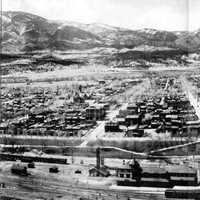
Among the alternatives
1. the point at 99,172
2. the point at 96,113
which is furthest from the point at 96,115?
the point at 99,172

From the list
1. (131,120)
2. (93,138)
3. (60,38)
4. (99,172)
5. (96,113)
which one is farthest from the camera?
(60,38)

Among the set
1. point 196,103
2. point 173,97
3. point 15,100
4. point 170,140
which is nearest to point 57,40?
point 15,100

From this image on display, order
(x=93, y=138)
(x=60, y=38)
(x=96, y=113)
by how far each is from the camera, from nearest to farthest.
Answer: (x=93, y=138)
(x=96, y=113)
(x=60, y=38)

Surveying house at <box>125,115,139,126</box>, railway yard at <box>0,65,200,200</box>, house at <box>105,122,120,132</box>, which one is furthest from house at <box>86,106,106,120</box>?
house at <box>105,122,120,132</box>

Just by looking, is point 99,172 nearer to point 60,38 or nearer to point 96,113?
point 96,113

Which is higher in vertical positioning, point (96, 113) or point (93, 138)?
point (96, 113)

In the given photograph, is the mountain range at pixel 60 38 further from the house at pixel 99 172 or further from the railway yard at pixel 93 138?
the house at pixel 99 172

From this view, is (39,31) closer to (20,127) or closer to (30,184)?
(20,127)
